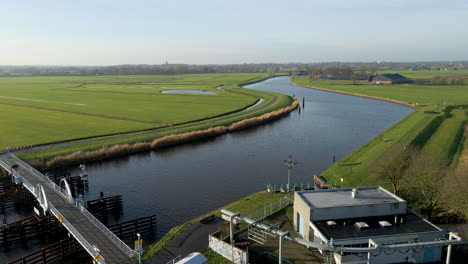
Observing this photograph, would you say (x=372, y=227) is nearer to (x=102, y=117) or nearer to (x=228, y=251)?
(x=228, y=251)

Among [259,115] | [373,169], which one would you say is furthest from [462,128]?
[259,115]

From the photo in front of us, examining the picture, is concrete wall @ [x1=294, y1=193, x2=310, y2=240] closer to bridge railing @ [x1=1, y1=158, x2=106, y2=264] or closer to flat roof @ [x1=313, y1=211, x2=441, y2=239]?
flat roof @ [x1=313, y1=211, x2=441, y2=239]

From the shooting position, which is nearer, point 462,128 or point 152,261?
point 152,261

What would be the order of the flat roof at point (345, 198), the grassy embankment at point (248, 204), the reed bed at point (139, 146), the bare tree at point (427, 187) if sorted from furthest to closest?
1. the reed bed at point (139, 146)
2. the grassy embankment at point (248, 204)
3. the bare tree at point (427, 187)
4. the flat roof at point (345, 198)

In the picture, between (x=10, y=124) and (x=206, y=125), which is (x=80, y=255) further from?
(x=10, y=124)

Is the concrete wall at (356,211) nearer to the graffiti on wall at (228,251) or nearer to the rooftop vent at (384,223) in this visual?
the rooftop vent at (384,223)

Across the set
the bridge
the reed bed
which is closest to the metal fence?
the bridge

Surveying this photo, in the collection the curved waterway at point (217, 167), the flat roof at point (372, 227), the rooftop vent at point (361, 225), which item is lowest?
the curved waterway at point (217, 167)

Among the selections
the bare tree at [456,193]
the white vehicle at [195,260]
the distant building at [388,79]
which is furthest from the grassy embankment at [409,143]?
the distant building at [388,79]
